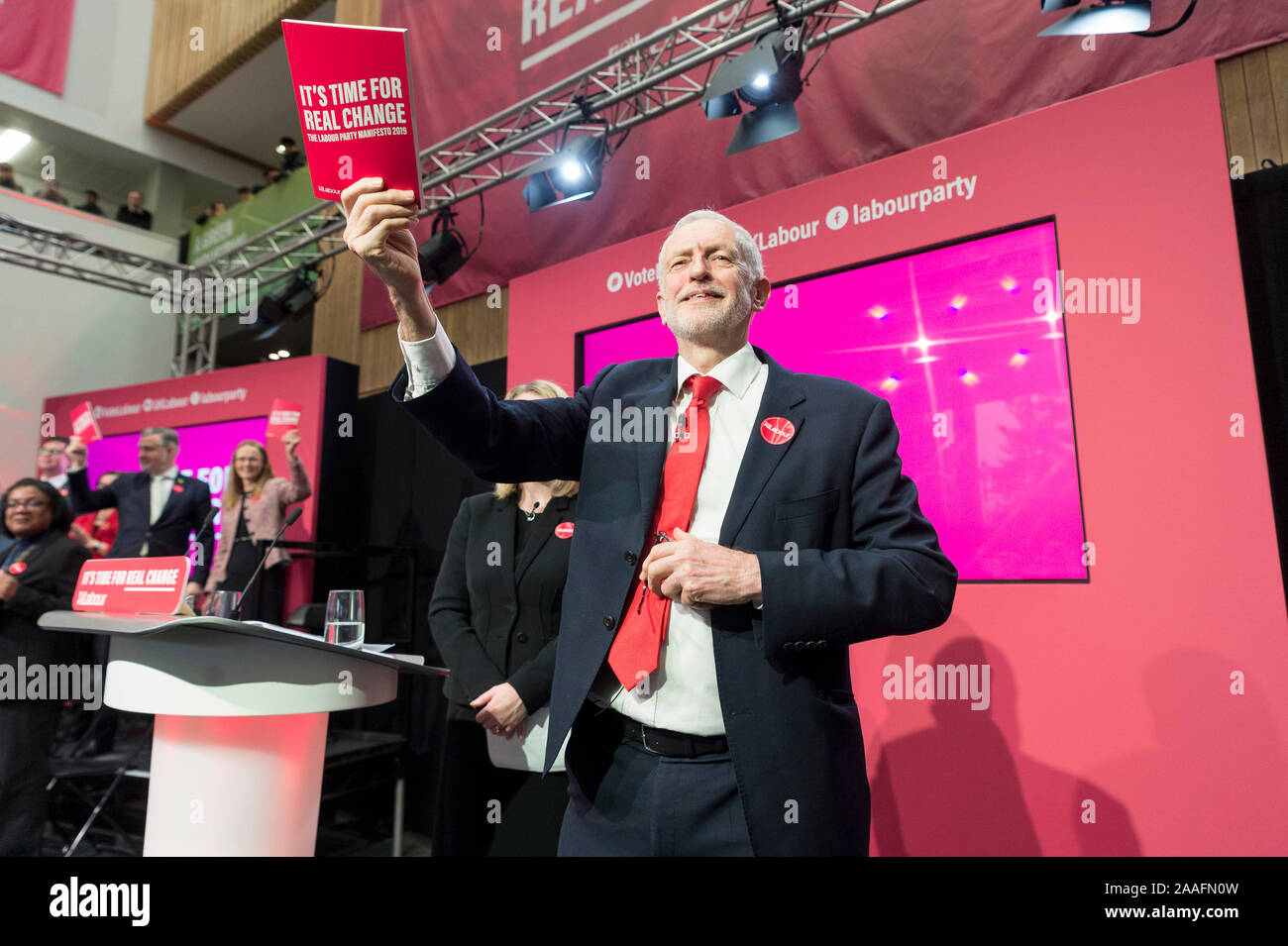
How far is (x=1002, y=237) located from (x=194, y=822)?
9.71ft

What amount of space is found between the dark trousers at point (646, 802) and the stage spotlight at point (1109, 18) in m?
2.67

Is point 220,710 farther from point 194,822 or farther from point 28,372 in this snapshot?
point 28,372

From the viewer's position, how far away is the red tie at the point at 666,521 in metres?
1.09

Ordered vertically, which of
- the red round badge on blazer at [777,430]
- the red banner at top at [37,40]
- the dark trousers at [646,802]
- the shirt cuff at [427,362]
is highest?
the red banner at top at [37,40]

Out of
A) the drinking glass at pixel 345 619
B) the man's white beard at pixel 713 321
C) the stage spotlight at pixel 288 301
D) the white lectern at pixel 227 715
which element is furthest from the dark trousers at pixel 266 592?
the man's white beard at pixel 713 321

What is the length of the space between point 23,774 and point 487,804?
2.01 m

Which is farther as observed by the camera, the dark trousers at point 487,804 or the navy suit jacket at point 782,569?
the dark trousers at point 487,804

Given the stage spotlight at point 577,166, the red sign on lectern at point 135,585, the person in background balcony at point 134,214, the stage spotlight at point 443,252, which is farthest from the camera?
the person in background balcony at point 134,214

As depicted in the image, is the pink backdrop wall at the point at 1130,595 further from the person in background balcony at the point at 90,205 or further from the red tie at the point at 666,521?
the person in background balcony at the point at 90,205

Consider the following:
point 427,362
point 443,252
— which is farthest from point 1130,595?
point 443,252

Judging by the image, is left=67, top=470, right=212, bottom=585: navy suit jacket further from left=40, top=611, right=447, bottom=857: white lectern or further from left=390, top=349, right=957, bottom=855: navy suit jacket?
left=390, top=349, right=957, bottom=855: navy suit jacket

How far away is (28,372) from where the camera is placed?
776cm

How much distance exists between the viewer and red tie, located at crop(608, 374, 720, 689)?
1087 millimetres

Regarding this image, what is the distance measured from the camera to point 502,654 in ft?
6.95
